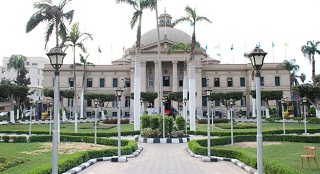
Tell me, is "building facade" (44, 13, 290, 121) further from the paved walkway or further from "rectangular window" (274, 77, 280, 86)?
the paved walkway

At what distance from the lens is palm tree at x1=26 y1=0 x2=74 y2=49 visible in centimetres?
2386

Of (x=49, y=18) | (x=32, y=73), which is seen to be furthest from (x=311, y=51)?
(x=32, y=73)

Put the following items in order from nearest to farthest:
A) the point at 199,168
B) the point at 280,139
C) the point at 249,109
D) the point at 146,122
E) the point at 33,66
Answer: the point at 199,168 → the point at 280,139 → the point at 146,122 → the point at 249,109 → the point at 33,66

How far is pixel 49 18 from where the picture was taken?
24.2m

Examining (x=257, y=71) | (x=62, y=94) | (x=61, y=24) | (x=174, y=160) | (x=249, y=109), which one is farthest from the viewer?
(x=249, y=109)

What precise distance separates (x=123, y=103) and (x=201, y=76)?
16859 mm

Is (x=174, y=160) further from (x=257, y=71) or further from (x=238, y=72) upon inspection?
(x=238, y=72)

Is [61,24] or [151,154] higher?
[61,24]

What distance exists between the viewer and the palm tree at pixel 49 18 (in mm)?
23859

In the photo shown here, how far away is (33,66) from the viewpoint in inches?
2906

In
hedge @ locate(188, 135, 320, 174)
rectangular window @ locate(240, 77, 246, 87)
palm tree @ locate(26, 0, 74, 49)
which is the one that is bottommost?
hedge @ locate(188, 135, 320, 174)

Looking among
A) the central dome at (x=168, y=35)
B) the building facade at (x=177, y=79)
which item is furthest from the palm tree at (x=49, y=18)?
the central dome at (x=168, y=35)

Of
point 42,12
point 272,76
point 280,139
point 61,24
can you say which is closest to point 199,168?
point 280,139

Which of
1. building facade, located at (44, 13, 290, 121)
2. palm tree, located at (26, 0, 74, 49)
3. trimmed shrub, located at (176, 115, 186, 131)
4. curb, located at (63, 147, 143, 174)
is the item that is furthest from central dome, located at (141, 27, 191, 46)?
curb, located at (63, 147, 143, 174)
